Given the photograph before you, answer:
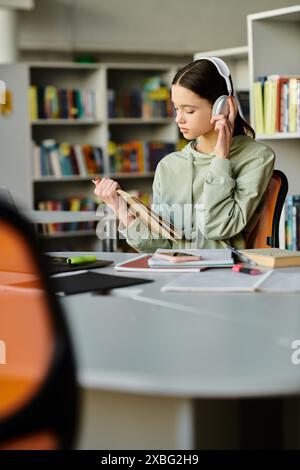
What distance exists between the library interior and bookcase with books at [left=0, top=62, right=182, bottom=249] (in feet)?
0.07

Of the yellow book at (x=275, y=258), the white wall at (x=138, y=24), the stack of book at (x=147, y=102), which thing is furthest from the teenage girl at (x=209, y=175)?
the white wall at (x=138, y=24)

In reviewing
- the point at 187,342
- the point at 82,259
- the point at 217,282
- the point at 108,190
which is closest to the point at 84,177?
the point at 108,190

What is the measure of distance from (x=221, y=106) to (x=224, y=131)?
0.08 m

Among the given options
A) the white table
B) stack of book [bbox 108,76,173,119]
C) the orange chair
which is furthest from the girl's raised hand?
stack of book [bbox 108,76,173,119]

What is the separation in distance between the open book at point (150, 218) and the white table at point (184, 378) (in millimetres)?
747

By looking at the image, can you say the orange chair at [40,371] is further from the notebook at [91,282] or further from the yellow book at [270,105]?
the yellow book at [270,105]

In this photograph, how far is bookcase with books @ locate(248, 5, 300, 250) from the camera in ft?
11.3

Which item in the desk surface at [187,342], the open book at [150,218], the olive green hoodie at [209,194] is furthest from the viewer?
the olive green hoodie at [209,194]

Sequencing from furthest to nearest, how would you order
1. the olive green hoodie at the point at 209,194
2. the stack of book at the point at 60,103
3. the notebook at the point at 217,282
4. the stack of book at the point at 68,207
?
the stack of book at the point at 68,207
the stack of book at the point at 60,103
the olive green hoodie at the point at 209,194
the notebook at the point at 217,282

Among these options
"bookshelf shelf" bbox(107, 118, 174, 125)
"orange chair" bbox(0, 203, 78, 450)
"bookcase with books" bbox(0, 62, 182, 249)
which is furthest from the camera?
"bookshelf shelf" bbox(107, 118, 174, 125)

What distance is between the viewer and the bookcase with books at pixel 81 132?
5.51 m

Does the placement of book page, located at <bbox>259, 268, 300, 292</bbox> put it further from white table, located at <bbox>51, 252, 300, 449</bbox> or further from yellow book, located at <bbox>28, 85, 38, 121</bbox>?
yellow book, located at <bbox>28, 85, 38, 121</bbox>
